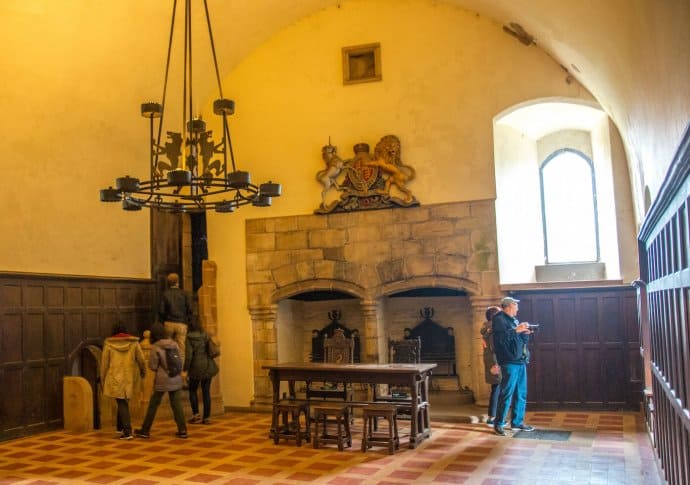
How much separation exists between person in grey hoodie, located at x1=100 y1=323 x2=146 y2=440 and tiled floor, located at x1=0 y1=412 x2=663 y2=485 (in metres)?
0.28

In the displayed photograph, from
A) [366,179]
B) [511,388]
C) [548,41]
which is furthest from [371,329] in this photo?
[548,41]

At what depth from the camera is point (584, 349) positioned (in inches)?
342

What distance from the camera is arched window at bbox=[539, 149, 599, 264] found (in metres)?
9.82

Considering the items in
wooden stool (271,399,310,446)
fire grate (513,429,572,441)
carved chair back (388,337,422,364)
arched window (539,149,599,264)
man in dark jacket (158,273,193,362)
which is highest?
arched window (539,149,599,264)

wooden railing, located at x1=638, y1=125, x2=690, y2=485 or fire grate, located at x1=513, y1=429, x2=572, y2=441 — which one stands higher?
wooden railing, located at x1=638, y1=125, x2=690, y2=485

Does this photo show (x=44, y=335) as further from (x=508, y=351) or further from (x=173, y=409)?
(x=508, y=351)

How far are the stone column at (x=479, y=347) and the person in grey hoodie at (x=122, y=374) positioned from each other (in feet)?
13.5

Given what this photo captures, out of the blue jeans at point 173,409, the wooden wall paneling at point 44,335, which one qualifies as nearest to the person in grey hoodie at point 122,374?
the blue jeans at point 173,409

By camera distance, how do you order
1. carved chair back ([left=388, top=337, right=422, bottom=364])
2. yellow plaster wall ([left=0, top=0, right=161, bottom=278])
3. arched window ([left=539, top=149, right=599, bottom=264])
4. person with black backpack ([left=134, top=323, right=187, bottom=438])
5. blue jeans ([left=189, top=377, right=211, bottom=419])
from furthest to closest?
arched window ([left=539, top=149, right=599, bottom=264]) < blue jeans ([left=189, top=377, right=211, bottom=419]) < carved chair back ([left=388, top=337, right=422, bottom=364]) < yellow plaster wall ([left=0, top=0, right=161, bottom=278]) < person with black backpack ([left=134, top=323, right=187, bottom=438])

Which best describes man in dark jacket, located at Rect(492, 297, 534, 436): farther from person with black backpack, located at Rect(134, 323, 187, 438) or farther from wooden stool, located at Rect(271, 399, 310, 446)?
person with black backpack, located at Rect(134, 323, 187, 438)

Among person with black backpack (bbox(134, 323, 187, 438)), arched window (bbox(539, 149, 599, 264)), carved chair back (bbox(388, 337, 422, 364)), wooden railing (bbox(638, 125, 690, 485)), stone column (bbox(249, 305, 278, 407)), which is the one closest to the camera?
wooden railing (bbox(638, 125, 690, 485))

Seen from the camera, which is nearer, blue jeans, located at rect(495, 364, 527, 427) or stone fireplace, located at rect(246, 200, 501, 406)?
blue jeans, located at rect(495, 364, 527, 427)

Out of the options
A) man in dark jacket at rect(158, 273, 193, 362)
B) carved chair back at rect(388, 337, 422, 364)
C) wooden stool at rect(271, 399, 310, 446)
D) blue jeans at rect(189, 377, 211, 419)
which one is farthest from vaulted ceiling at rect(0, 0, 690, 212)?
wooden stool at rect(271, 399, 310, 446)

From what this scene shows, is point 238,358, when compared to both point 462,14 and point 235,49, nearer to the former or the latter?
point 235,49
